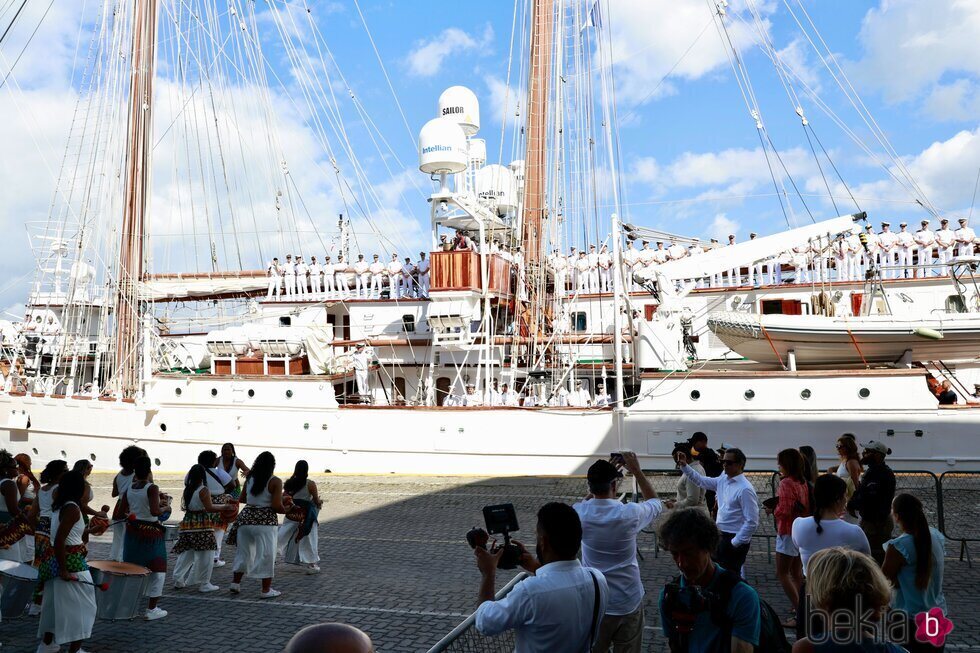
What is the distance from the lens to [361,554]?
10336mm

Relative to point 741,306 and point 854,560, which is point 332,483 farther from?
point 854,560

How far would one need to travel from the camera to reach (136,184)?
22.5 metres

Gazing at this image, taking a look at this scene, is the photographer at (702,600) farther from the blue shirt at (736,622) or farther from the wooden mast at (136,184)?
the wooden mast at (136,184)

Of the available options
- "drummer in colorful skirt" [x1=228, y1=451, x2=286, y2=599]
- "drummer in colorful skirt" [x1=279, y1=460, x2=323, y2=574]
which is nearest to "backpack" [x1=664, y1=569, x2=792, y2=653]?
"drummer in colorful skirt" [x1=228, y1=451, x2=286, y2=599]

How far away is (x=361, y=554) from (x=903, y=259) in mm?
15775

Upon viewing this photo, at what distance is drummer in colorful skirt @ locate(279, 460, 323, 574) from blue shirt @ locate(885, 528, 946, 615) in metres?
6.51

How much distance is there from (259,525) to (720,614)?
6.20m

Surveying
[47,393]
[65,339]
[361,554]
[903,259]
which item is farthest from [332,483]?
[903,259]

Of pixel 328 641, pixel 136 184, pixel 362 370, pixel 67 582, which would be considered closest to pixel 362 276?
pixel 362 370

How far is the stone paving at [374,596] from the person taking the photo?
688cm

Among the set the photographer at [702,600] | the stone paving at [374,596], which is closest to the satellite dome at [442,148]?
the stone paving at [374,596]

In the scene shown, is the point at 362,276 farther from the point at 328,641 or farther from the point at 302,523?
the point at 328,641

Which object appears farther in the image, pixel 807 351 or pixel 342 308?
pixel 342 308

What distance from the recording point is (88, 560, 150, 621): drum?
7.27m
